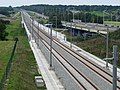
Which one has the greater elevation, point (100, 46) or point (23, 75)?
point (23, 75)

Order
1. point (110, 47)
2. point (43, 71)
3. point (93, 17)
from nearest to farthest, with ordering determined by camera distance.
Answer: point (43, 71) < point (110, 47) < point (93, 17)

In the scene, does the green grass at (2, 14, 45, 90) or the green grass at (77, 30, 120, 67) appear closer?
the green grass at (2, 14, 45, 90)

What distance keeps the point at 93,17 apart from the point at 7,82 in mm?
120251

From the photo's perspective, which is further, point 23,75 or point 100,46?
point 100,46

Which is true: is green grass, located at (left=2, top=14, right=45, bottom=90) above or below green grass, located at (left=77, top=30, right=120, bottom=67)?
above

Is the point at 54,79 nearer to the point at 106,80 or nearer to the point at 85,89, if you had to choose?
the point at 106,80

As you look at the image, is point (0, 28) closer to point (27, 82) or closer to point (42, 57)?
point (42, 57)

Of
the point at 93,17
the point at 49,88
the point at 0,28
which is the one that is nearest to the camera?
the point at 49,88

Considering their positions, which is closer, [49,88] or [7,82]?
[49,88]

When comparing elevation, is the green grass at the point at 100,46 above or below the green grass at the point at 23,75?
below

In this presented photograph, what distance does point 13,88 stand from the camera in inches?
1518

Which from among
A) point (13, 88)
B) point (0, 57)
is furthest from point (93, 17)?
point (13, 88)

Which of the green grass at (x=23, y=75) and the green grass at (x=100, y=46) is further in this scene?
the green grass at (x=100, y=46)

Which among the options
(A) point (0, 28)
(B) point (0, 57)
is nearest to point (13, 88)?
(B) point (0, 57)
